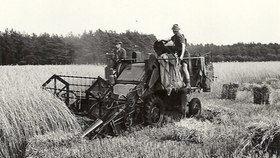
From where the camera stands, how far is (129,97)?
8578 millimetres

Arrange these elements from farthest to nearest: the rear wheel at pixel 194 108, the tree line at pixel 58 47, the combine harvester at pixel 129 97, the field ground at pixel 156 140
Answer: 1. the tree line at pixel 58 47
2. the rear wheel at pixel 194 108
3. the combine harvester at pixel 129 97
4. the field ground at pixel 156 140

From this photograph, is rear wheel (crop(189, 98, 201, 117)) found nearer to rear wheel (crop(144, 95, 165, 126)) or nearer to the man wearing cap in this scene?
the man wearing cap

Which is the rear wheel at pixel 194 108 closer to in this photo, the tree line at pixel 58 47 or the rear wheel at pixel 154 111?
the rear wheel at pixel 154 111

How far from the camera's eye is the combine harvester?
26.8 feet

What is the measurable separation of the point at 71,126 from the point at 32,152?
1736mm

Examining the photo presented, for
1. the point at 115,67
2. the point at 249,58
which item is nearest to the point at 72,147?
the point at 115,67

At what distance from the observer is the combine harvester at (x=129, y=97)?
816 cm

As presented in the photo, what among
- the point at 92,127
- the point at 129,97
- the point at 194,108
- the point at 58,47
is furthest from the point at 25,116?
the point at 58,47

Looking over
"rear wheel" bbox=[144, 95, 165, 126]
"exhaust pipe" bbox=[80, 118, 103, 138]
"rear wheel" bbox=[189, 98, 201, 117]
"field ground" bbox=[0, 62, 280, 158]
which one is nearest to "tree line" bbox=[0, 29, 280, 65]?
"rear wheel" bbox=[189, 98, 201, 117]

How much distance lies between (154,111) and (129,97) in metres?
0.93

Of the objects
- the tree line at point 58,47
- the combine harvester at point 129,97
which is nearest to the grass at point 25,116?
the combine harvester at point 129,97

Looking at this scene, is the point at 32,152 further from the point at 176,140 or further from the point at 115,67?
the point at 115,67

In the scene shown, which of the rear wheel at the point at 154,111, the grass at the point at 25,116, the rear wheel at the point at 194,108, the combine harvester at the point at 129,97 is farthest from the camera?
the rear wheel at the point at 194,108

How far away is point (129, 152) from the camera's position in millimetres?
6227
